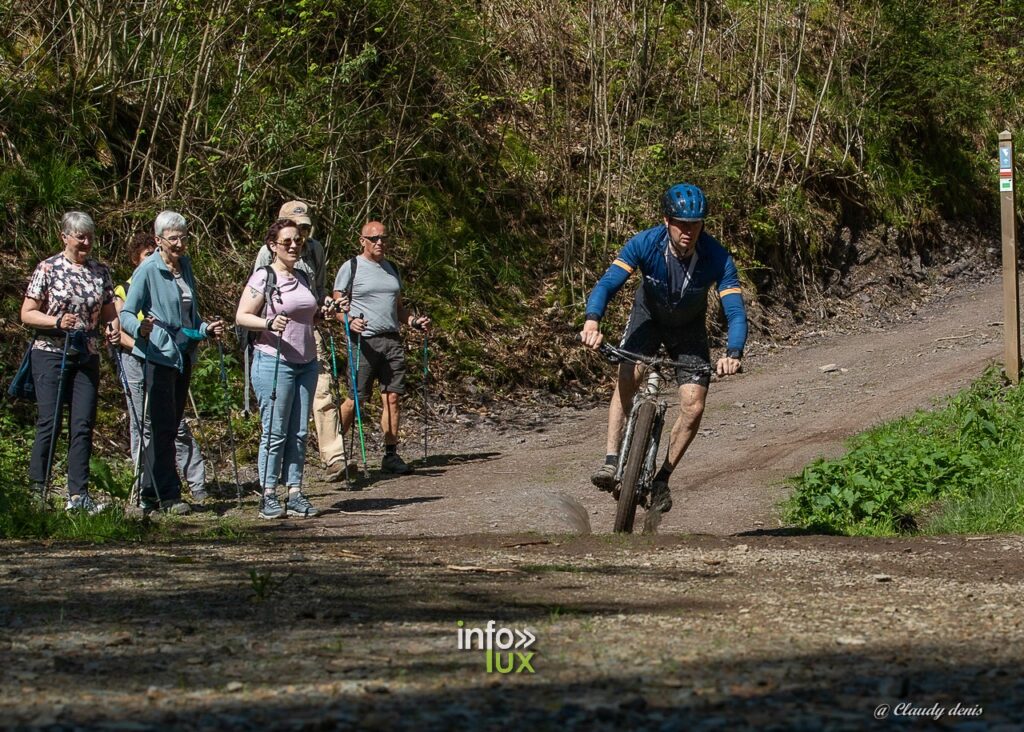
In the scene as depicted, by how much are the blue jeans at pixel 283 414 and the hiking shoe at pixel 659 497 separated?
255 cm

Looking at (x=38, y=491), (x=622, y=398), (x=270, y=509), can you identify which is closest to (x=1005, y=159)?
(x=622, y=398)

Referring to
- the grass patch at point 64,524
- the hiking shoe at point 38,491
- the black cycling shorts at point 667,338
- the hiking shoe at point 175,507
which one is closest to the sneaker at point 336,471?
the hiking shoe at point 175,507

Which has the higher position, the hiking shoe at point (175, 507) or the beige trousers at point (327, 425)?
the beige trousers at point (327, 425)

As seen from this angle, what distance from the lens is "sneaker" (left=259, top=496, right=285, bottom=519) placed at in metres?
9.73

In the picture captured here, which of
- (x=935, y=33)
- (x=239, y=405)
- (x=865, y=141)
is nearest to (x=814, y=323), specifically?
(x=865, y=141)

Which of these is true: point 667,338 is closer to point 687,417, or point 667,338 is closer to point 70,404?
point 687,417

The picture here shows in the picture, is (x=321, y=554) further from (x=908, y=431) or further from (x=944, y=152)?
(x=944, y=152)

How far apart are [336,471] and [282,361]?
2303mm

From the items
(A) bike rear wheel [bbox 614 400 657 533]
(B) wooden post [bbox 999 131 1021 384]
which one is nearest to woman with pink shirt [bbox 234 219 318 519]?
(A) bike rear wheel [bbox 614 400 657 533]

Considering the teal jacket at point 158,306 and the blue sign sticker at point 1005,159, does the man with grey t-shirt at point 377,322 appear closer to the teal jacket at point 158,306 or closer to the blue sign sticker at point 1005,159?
the teal jacket at point 158,306

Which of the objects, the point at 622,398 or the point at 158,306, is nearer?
the point at 622,398

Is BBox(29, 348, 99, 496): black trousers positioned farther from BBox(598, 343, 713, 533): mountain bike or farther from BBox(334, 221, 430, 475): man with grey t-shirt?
BBox(598, 343, 713, 533): mountain bike

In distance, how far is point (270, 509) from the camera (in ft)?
31.9

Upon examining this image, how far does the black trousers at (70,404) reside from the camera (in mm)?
9336
